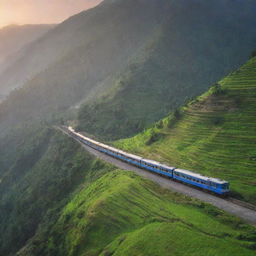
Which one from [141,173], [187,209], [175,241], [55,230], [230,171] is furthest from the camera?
[141,173]

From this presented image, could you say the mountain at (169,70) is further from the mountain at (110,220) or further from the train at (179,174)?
the train at (179,174)

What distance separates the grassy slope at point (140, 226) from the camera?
91.5ft

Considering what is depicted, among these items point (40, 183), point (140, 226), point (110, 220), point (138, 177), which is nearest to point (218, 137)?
point (138, 177)

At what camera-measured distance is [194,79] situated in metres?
134

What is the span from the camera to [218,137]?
51.5 metres

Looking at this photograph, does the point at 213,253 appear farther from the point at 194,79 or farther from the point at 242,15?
the point at 242,15

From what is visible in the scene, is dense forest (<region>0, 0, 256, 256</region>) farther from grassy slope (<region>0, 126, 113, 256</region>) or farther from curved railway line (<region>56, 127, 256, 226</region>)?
curved railway line (<region>56, 127, 256, 226</region>)

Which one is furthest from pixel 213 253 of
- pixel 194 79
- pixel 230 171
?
pixel 194 79

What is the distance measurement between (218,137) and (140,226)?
78.8 ft

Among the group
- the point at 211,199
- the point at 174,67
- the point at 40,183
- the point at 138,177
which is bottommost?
the point at 40,183

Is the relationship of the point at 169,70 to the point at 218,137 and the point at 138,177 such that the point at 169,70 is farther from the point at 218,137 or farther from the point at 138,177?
the point at 138,177

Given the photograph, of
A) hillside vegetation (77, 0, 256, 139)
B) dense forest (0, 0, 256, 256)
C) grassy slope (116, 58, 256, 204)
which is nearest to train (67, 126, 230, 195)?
grassy slope (116, 58, 256, 204)

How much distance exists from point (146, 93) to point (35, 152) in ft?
155

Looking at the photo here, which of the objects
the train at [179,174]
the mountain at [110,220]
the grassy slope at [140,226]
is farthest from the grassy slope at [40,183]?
the grassy slope at [140,226]
